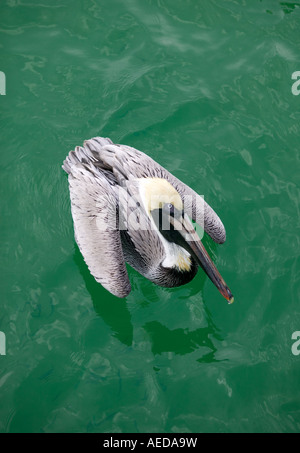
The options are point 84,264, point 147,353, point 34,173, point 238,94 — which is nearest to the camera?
point 147,353

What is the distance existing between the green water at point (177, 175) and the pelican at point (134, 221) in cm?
45

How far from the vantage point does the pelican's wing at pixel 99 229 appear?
6.02 meters

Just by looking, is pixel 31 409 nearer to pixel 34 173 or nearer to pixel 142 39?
pixel 34 173

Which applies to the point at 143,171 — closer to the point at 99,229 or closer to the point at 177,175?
the point at 99,229

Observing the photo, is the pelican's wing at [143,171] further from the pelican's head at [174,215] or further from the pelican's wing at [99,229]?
the pelican's head at [174,215]

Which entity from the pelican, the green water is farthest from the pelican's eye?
the green water

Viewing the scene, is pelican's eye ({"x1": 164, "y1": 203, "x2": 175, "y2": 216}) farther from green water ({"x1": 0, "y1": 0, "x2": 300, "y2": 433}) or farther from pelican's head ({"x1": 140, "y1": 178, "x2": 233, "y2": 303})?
green water ({"x1": 0, "y1": 0, "x2": 300, "y2": 433})

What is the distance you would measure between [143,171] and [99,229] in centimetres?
83

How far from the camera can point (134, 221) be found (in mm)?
6164

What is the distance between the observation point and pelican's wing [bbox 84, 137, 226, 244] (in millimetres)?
6227

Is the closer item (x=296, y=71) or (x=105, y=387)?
(x=105, y=387)

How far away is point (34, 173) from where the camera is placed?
289 inches

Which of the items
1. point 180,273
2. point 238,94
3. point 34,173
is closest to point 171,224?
point 180,273
